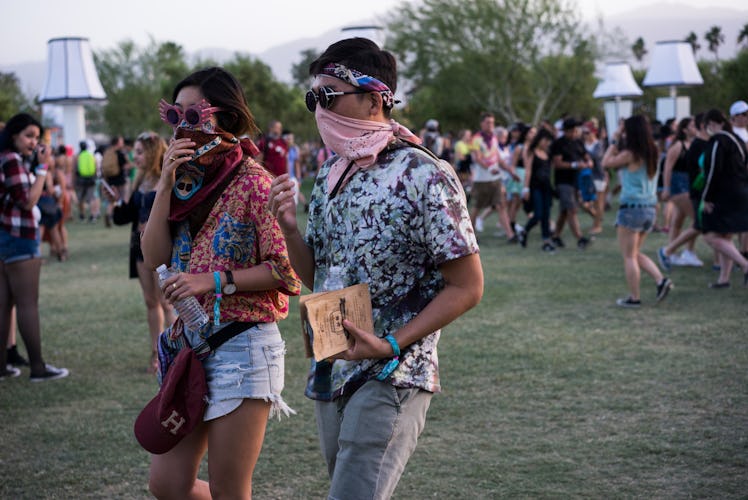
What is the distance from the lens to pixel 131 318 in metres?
9.34

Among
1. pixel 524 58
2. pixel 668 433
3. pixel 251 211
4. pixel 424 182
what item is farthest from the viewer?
pixel 524 58

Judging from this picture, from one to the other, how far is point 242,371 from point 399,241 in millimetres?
831

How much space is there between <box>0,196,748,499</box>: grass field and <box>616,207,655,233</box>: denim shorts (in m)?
→ 0.85

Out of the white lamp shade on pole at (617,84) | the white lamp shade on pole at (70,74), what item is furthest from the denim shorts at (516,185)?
the white lamp shade on pole at (617,84)

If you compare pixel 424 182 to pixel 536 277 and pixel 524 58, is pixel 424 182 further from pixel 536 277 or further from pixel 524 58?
pixel 524 58

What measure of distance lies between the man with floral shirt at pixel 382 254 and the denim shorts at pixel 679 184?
1019 cm

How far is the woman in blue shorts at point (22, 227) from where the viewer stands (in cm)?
660

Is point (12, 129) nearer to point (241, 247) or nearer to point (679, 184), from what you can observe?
point (241, 247)

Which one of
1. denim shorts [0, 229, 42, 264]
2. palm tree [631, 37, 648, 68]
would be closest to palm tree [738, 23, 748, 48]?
palm tree [631, 37, 648, 68]

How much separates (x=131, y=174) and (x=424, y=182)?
66.0ft

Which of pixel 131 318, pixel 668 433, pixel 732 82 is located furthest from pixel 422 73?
pixel 668 433

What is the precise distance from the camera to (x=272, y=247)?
3.12 m

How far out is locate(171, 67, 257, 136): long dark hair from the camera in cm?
321

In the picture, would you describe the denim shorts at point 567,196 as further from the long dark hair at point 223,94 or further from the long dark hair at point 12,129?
the long dark hair at point 223,94
